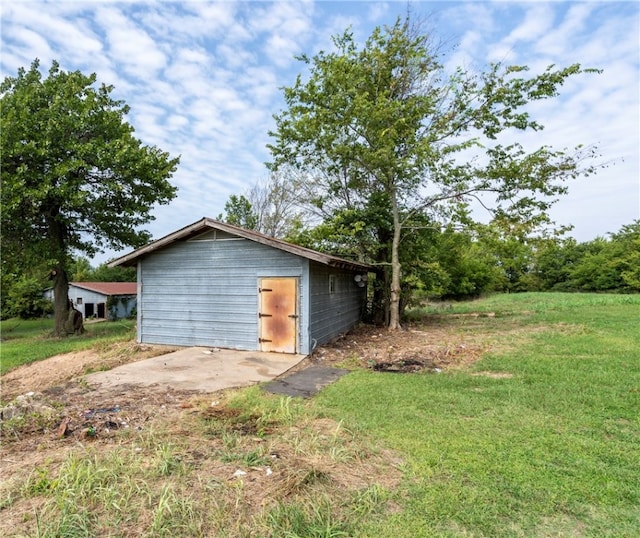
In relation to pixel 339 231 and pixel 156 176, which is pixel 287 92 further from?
pixel 156 176

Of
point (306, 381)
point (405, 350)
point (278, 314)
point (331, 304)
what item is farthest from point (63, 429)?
point (331, 304)

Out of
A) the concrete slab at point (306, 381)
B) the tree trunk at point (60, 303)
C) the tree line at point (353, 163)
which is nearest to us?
the concrete slab at point (306, 381)

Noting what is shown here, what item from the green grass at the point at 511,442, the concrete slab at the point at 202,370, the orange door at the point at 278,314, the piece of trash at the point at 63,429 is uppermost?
the orange door at the point at 278,314

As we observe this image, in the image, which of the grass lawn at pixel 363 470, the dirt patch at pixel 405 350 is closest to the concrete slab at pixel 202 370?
the grass lawn at pixel 363 470

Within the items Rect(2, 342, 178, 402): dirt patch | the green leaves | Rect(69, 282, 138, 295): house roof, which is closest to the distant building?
Rect(69, 282, 138, 295): house roof

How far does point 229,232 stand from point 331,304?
11.5ft

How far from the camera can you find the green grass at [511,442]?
8.05ft

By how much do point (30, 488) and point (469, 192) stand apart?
12.2 m

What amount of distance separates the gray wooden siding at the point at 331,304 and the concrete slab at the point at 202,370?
121cm

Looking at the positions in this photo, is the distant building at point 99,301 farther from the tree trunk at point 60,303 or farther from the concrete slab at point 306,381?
the concrete slab at point 306,381

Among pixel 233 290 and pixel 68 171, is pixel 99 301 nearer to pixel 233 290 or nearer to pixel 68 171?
pixel 68 171

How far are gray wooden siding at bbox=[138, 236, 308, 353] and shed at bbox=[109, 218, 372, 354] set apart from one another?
0.02m

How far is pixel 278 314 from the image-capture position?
8594 mm

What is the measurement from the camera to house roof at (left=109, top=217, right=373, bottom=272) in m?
8.01
